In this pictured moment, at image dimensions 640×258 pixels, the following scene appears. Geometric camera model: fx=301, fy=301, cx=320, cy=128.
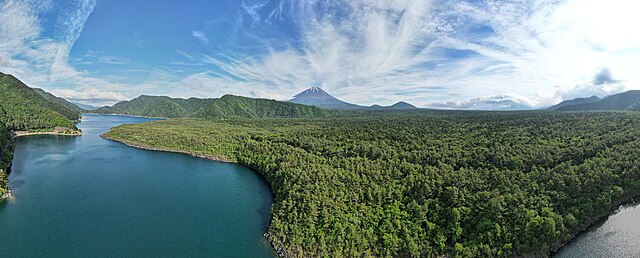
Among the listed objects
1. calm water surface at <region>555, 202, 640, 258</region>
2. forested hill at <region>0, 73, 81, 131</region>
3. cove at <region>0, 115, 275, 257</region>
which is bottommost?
calm water surface at <region>555, 202, 640, 258</region>

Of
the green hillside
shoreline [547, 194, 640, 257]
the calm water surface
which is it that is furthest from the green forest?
the green hillside

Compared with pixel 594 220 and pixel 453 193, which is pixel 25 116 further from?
pixel 594 220

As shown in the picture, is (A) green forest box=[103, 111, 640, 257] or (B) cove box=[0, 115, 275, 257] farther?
(B) cove box=[0, 115, 275, 257]

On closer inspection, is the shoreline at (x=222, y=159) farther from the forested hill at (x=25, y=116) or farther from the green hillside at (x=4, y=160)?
the green hillside at (x=4, y=160)

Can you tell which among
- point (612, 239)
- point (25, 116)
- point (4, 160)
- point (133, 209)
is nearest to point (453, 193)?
point (612, 239)

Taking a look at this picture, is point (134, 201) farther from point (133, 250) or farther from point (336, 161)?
point (336, 161)

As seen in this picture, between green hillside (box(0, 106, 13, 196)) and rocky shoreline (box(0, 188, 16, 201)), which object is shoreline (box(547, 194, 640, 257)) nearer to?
rocky shoreline (box(0, 188, 16, 201))

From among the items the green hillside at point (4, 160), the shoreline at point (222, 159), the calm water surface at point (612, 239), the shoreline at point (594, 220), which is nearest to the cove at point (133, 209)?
the shoreline at point (222, 159)
